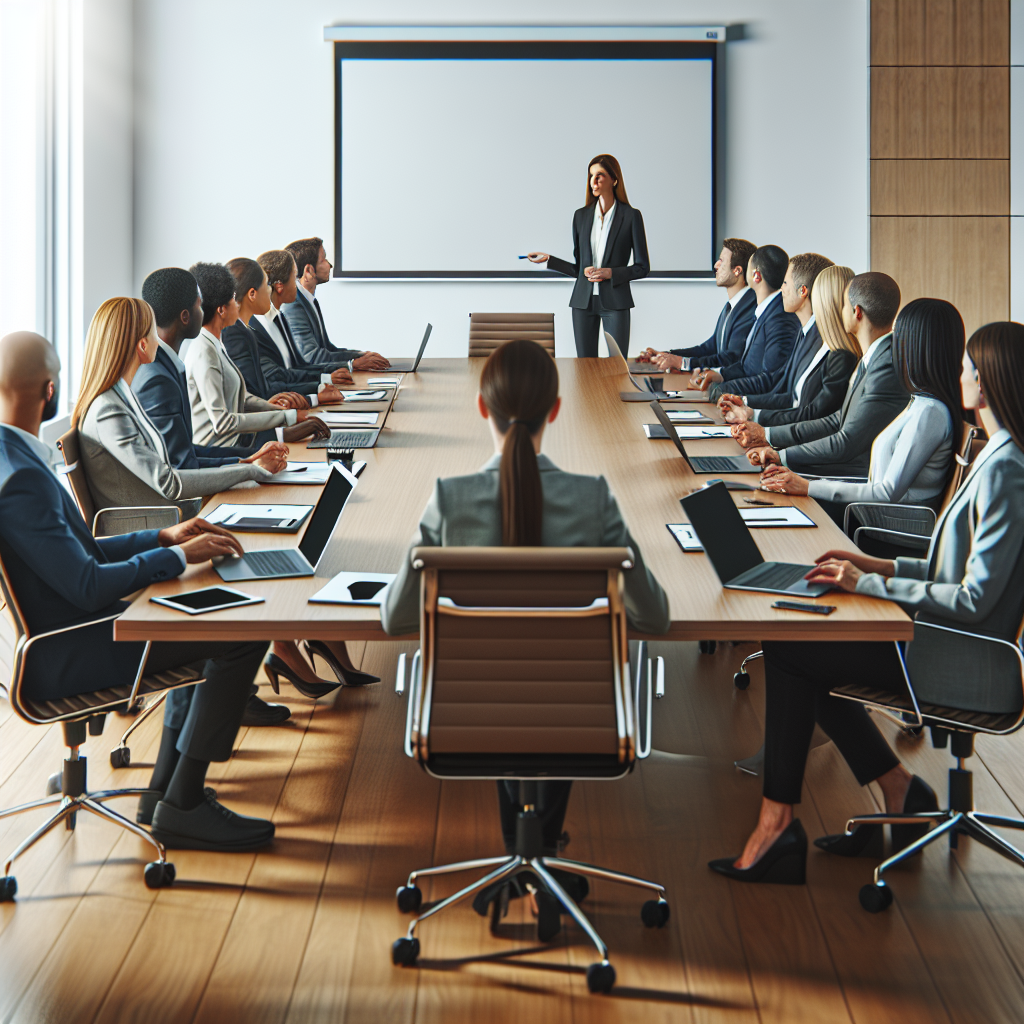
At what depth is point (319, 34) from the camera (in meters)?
8.14

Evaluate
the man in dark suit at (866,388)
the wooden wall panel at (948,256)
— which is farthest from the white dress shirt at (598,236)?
the man in dark suit at (866,388)

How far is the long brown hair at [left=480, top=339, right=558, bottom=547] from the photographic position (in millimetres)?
2039

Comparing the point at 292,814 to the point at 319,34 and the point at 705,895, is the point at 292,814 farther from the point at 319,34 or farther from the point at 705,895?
the point at 319,34

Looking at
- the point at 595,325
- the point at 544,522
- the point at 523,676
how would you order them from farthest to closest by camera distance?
the point at 595,325 → the point at 544,522 → the point at 523,676

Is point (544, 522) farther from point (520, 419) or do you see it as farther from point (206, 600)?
point (206, 600)

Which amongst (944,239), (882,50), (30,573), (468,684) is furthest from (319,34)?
(468,684)

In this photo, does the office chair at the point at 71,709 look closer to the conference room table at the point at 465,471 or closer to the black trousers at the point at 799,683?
the conference room table at the point at 465,471

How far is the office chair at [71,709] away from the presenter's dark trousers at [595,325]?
17.3ft

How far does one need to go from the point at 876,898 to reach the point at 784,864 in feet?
0.69

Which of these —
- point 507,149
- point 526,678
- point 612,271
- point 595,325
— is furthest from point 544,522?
point 507,149

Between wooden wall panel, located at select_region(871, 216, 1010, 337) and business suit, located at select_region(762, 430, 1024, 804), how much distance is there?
6211mm

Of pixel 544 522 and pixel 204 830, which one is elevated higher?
pixel 544 522

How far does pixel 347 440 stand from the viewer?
13.1ft

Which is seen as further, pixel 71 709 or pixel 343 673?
pixel 343 673
